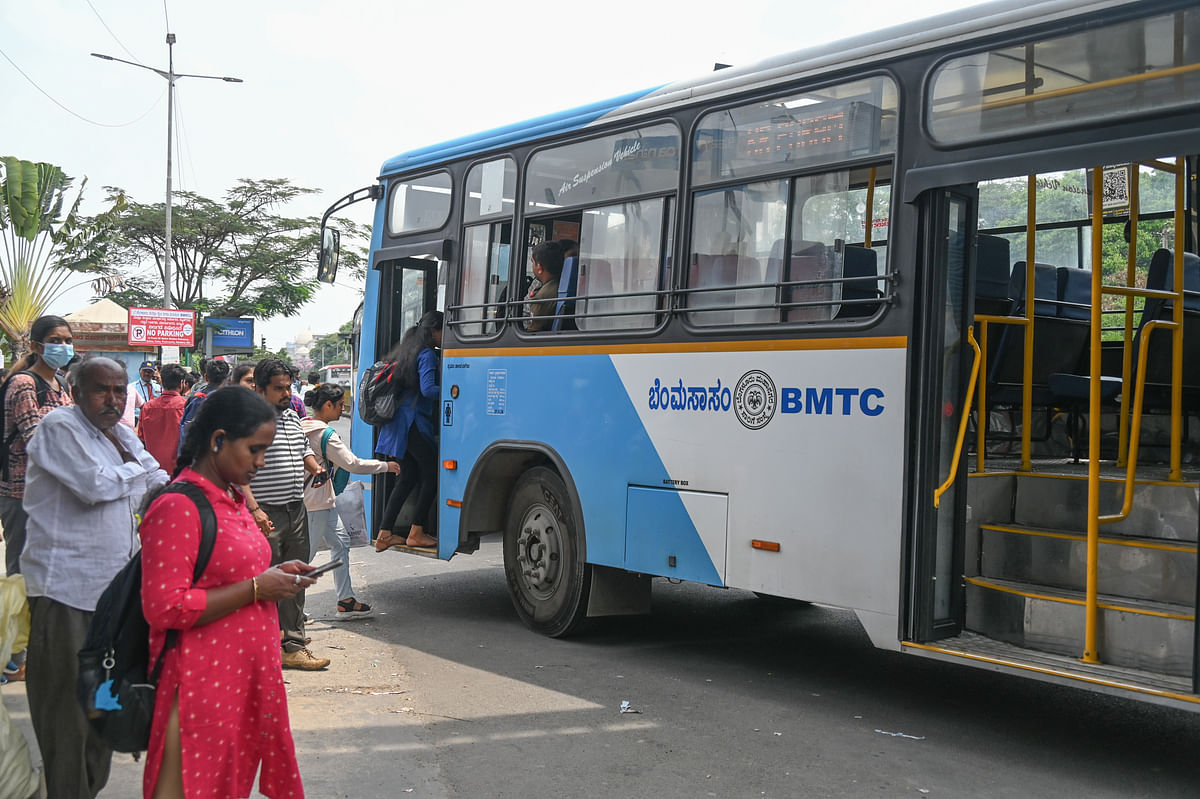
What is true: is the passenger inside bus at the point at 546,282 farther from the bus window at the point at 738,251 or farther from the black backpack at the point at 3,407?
the black backpack at the point at 3,407

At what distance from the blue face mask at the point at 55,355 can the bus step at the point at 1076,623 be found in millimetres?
4526

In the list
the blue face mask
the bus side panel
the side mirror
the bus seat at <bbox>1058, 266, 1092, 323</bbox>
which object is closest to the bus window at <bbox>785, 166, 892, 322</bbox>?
the bus side panel

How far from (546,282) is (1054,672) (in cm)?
408

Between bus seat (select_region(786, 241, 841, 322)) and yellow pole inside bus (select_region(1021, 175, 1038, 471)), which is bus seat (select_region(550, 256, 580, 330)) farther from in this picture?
yellow pole inside bus (select_region(1021, 175, 1038, 471))

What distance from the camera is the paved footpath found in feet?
15.7

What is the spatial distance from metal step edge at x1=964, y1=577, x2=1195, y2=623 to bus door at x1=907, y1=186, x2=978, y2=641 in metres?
0.19

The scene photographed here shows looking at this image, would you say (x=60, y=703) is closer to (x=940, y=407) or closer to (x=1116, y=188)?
(x=940, y=407)

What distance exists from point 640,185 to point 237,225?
3811 centimetres

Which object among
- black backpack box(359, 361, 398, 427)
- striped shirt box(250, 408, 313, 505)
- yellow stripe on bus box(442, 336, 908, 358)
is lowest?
striped shirt box(250, 408, 313, 505)

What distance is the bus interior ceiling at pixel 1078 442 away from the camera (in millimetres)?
5051

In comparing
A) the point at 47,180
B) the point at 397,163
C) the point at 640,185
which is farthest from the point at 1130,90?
the point at 47,180

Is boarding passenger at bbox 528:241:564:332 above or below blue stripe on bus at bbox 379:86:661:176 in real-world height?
below

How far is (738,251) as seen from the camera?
249 inches

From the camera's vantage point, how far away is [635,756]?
5.17 meters
